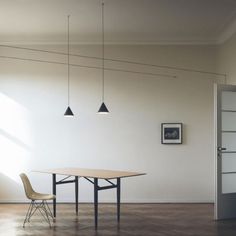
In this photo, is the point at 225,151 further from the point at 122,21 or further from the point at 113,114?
the point at 122,21

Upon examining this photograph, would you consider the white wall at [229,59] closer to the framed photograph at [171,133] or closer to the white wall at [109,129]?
the white wall at [109,129]

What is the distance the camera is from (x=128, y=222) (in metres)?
6.44

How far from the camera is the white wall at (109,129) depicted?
8.23 metres

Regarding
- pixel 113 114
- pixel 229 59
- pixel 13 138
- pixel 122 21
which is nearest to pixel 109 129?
pixel 113 114

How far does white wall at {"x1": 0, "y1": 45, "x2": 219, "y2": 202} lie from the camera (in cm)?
823

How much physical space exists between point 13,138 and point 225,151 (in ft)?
13.7

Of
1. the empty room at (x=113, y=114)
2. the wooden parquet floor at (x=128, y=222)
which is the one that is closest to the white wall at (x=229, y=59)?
the empty room at (x=113, y=114)

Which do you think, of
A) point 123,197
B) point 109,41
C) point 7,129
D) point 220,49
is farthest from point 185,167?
point 7,129

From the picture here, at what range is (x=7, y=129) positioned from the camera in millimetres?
8227

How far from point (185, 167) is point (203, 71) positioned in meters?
2.01

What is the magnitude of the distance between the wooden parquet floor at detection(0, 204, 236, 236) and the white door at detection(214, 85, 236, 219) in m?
0.33

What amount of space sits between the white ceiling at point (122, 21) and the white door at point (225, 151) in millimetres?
1310

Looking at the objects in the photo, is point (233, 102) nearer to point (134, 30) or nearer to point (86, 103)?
point (134, 30)

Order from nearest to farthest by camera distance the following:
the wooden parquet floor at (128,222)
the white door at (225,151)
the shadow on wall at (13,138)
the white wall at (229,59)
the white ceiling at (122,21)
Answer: the wooden parquet floor at (128,222)
the white ceiling at (122,21)
the white door at (225,151)
the white wall at (229,59)
the shadow on wall at (13,138)
